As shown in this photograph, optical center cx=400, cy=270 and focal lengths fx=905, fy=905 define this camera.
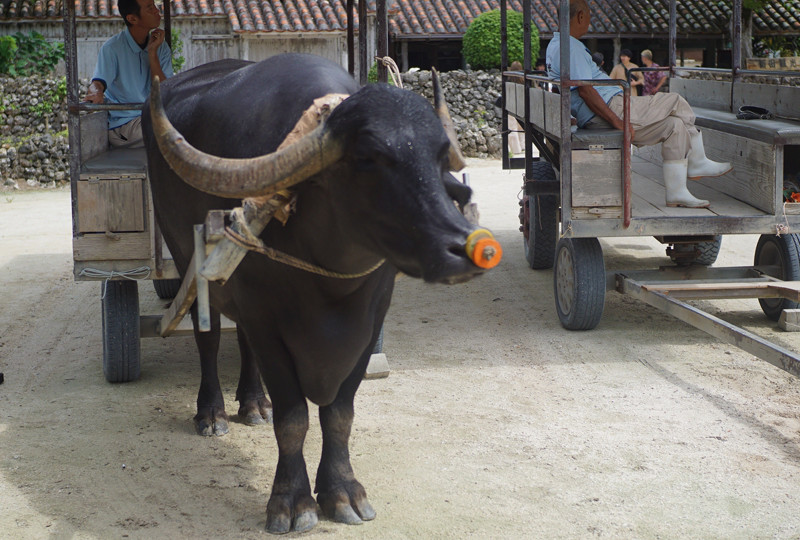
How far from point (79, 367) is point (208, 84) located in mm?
2379

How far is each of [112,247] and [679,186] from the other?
3875 millimetres

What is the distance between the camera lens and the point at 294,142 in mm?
3131

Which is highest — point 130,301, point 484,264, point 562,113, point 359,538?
point 562,113

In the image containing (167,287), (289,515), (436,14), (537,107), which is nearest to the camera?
(289,515)

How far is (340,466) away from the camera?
380cm

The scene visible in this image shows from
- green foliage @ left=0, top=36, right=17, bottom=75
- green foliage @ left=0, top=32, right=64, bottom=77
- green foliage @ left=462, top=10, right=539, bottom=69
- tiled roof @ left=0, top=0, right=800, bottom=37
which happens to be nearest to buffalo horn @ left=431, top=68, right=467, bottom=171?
green foliage @ left=462, top=10, right=539, bottom=69

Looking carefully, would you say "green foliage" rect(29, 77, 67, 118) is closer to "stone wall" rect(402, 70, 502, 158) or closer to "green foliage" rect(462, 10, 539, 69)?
"stone wall" rect(402, 70, 502, 158)

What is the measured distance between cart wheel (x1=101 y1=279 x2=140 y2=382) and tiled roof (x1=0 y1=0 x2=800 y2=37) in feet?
49.9

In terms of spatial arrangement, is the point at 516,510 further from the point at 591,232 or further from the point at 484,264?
the point at 591,232

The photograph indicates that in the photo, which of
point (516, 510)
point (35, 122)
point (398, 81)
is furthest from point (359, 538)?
point (35, 122)

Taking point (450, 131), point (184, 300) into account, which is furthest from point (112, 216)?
point (450, 131)

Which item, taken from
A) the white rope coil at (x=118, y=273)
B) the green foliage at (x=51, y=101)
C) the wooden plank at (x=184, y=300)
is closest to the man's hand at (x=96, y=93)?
the white rope coil at (x=118, y=273)

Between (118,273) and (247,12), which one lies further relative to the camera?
(247,12)

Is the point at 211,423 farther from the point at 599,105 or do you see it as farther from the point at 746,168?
the point at 746,168
